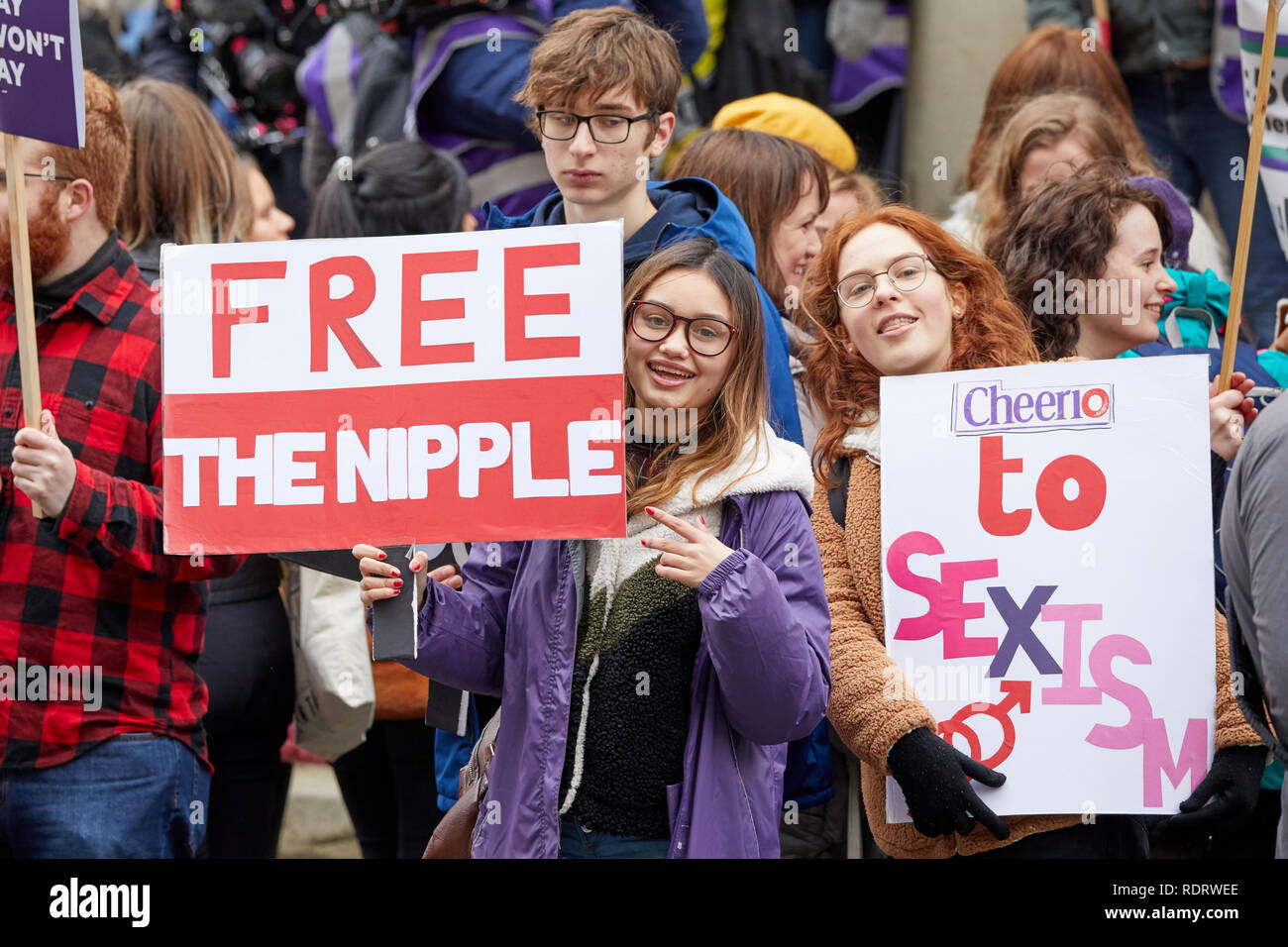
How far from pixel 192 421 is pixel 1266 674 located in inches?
84.7

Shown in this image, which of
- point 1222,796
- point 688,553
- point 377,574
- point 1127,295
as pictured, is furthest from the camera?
point 1127,295

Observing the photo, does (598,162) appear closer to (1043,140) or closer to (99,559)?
(99,559)

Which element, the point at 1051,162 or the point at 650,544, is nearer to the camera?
the point at 650,544

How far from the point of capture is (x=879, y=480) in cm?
372

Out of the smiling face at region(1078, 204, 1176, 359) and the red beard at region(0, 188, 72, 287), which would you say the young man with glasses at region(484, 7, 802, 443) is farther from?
the red beard at region(0, 188, 72, 287)

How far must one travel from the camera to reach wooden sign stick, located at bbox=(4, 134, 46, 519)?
347 centimetres

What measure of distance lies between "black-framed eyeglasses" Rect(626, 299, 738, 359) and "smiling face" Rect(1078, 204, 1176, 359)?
1075mm

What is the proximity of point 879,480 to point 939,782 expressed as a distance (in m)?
0.71

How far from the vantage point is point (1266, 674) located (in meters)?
3.02

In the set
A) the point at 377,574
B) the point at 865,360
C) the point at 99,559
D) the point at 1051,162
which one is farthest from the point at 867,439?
the point at 99,559

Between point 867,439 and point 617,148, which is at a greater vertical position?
point 617,148
